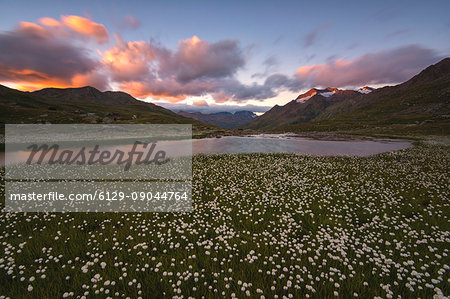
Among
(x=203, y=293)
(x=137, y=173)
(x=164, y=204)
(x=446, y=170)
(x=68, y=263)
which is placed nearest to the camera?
(x=203, y=293)

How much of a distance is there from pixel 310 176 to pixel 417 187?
22.2 ft

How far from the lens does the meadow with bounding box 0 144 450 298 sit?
193 inches

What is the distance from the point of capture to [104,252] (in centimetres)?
625

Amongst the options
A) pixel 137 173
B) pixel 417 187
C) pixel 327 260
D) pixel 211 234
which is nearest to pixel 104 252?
pixel 211 234

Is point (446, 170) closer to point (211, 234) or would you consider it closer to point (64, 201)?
point (211, 234)

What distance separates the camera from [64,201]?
440 inches

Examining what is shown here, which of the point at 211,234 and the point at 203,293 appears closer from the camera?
the point at 203,293

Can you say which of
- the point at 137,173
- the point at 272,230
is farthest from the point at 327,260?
the point at 137,173

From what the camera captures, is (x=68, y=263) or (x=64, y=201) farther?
(x=64, y=201)

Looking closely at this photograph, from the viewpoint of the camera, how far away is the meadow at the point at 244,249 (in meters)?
4.91

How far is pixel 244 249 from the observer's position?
6574 millimetres

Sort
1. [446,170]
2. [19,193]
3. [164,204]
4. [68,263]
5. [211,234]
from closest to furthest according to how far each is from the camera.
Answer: [68,263] → [211,234] → [164,204] → [19,193] → [446,170]

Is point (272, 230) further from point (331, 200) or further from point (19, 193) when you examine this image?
point (19, 193)

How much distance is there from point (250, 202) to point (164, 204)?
16.5 feet
